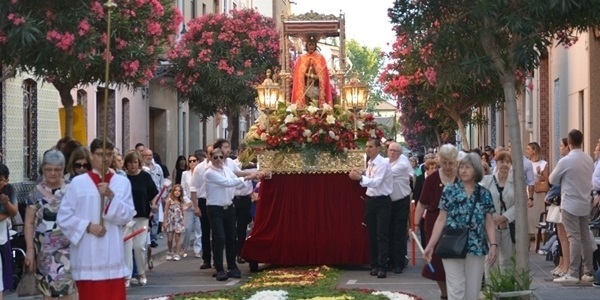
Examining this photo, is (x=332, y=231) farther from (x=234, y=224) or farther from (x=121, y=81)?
(x=121, y=81)

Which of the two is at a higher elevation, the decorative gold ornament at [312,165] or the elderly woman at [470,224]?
the decorative gold ornament at [312,165]

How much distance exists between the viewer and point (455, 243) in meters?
11.8

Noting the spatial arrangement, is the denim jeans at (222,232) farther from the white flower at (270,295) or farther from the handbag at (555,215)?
the handbag at (555,215)

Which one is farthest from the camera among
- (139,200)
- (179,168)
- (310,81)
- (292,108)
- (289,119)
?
(179,168)

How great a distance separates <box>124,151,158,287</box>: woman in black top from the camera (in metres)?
Result: 17.2

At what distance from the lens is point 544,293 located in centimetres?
1540

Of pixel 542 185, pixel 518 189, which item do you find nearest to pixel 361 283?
pixel 518 189

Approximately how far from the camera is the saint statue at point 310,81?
21.7 m

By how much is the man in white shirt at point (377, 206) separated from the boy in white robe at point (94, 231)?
762cm

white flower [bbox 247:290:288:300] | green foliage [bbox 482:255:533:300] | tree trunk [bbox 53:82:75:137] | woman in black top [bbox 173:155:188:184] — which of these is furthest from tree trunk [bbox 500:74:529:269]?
woman in black top [bbox 173:155:188:184]

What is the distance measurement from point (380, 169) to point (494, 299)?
582 centimetres

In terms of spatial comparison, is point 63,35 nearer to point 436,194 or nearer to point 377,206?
point 436,194

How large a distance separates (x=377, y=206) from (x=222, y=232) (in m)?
2.15

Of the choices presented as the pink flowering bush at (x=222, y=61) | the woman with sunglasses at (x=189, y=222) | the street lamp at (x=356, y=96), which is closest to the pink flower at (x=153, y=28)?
the street lamp at (x=356, y=96)
